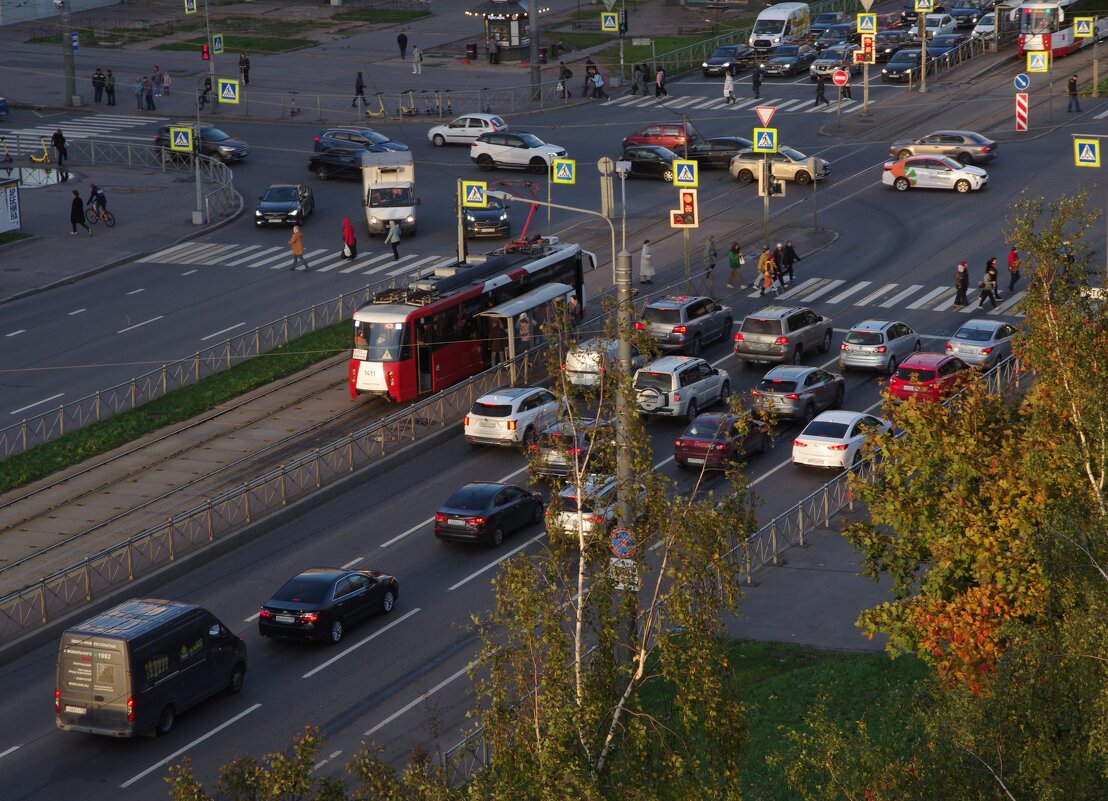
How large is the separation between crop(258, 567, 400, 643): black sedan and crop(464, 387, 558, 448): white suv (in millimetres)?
9421

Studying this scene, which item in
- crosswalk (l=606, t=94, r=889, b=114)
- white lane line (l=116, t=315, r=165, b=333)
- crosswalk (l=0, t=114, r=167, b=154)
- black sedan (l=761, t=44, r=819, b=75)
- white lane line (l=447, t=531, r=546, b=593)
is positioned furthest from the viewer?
black sedan (l=761, t=44, r=819, b=75)

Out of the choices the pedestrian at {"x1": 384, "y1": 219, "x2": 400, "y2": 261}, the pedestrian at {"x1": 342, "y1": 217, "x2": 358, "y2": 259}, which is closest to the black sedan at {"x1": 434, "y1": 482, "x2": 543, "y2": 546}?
the pedestrian at {"x1": 384, "y1": 219, "x2": 400, "y2": 261}

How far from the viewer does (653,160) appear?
224 ft

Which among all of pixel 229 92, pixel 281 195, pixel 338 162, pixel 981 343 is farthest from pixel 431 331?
pixel 229 92

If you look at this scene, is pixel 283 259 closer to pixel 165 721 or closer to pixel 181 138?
pixel 181 138

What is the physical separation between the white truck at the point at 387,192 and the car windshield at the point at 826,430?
25.4 meters

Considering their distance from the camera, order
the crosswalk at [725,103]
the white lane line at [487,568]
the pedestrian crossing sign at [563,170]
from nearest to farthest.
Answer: the white lane line at [487,568] → the pedestrian crossing sign at [563,170] → the crosswalk at [725,103]

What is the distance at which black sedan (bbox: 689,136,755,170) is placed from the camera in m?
68.5

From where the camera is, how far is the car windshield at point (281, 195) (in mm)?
64375

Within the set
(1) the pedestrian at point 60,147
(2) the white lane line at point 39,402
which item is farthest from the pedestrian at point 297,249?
(1) the pedestrian at point 60,147

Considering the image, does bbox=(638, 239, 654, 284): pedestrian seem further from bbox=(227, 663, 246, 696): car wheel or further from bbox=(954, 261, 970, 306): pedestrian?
bbox=(227, 663, 246, 696): car wheel

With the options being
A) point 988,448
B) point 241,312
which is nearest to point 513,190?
point 241,312

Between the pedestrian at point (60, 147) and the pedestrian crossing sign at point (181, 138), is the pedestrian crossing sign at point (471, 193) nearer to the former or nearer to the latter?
the pedestrian crossing sign at point (181, 138)

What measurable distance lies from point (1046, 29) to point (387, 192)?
3842 centimetres
